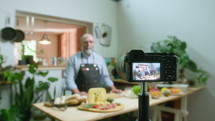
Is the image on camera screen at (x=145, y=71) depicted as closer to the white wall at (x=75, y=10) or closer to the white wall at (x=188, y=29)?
the white wall at (x=188, y=29)

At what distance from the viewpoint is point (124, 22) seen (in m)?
3.78

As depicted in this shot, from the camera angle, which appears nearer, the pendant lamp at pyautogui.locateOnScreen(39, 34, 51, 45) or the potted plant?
the potted plant

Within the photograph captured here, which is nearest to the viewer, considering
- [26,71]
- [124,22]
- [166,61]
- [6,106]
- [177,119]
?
[166,61]

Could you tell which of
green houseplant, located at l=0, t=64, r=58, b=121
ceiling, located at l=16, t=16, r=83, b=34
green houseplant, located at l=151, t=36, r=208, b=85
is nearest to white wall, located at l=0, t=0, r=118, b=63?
ceiling, located at l=16, t=16, r=83, b=34

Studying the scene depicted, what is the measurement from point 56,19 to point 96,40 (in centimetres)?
85

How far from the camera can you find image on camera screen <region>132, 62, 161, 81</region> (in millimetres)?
705

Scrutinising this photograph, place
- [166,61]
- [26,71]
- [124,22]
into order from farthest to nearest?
[124,22] → [26,71] → [166,61]

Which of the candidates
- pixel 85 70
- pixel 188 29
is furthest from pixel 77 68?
pixel 188 29

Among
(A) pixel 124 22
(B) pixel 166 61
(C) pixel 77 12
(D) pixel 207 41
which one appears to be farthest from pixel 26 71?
(D) pixel 207 41

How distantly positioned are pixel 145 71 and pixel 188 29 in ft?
7.83

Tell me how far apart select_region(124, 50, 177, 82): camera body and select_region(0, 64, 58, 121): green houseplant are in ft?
6.65

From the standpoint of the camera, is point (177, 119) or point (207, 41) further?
point (207, 41)

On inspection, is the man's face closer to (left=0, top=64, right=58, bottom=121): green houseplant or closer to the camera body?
(left=0, top=64, right=58, bottom=121): green houseplant

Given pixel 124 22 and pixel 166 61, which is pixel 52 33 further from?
pixel 166 61
